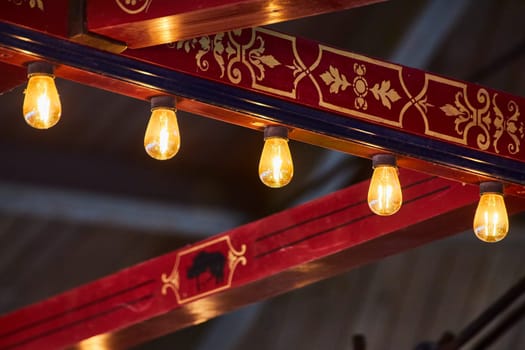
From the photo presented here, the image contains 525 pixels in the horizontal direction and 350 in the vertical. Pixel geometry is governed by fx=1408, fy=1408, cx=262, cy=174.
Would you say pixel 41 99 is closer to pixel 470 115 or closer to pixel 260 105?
pixel 260 105

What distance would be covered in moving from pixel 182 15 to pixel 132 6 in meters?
0.17

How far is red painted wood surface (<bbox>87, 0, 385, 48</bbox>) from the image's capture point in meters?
3.95

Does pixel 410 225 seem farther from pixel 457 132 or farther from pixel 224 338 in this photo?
Result: pixel 224 338

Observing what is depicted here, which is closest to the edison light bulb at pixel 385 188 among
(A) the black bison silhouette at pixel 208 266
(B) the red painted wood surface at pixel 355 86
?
(B) the red painted wood surface at pixel 355 86

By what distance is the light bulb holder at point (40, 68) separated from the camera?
4160 millimetres

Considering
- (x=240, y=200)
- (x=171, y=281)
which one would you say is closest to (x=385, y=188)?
(x=171, y=281)

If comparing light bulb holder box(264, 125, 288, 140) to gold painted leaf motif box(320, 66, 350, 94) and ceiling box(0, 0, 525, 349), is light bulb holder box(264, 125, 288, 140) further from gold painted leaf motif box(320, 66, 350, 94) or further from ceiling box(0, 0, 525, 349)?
ceiling box(0, 0, 525, 349)

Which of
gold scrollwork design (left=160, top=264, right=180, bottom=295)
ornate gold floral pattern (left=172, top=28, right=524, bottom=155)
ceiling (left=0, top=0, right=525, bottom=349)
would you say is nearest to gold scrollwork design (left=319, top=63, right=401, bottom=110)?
ornate gold floral pattern (left=172, top=28, right=524, bottom=155)

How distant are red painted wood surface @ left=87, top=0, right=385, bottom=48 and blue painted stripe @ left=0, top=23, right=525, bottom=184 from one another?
10 centimetres

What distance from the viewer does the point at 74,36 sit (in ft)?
13.6

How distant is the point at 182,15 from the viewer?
13.1ft

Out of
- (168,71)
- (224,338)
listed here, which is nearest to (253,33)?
(168,71)

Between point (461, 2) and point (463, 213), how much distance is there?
284 centimetres

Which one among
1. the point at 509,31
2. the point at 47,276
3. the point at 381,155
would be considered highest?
the point at 509,31
